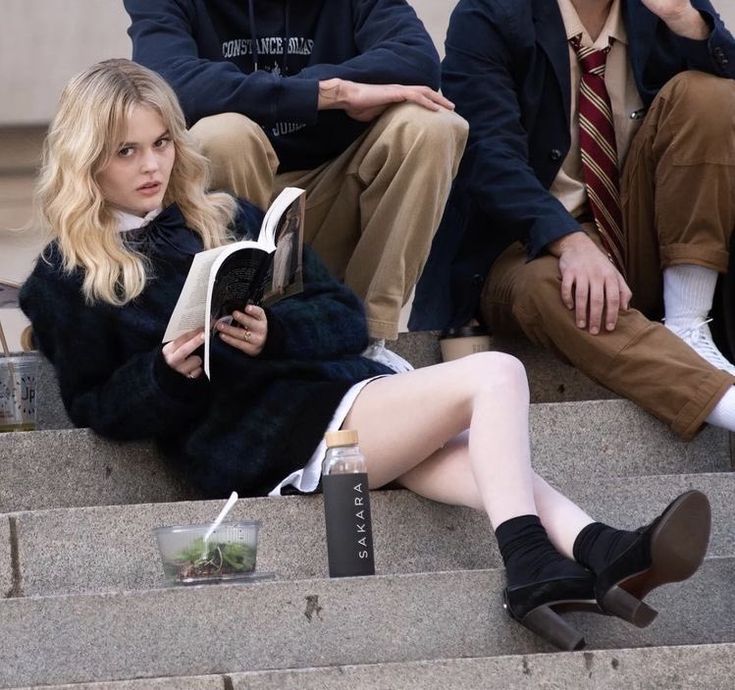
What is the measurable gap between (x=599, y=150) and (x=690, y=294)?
419 mm

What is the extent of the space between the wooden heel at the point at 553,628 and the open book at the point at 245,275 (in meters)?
0.67

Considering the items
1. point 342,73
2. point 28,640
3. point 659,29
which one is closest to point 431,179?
point 342,73

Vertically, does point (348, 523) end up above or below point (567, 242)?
above

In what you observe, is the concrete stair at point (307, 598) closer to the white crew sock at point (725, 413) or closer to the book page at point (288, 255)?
the white crew sock at point (725, 413)

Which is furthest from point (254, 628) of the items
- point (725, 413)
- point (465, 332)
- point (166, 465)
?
point (465, 332)

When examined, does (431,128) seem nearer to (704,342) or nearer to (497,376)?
(704,342)

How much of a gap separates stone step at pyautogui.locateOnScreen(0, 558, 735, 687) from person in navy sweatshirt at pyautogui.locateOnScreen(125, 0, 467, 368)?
98cm

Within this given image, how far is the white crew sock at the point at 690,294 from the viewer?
3.72 metres

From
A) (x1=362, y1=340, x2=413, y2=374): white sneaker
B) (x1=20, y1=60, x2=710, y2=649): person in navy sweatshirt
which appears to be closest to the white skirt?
(x1=20, y1=60, x2=710, y2=649): person in navy sweatshirt

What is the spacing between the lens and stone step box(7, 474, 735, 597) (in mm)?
2863

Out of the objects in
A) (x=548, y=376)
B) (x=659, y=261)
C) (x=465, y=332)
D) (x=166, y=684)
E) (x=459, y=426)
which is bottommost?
(x=548, y=376)

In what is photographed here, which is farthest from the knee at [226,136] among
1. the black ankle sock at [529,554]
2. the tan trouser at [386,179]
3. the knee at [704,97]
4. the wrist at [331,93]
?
the black ankle sock at [529,554]

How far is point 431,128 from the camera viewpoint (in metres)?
3.57

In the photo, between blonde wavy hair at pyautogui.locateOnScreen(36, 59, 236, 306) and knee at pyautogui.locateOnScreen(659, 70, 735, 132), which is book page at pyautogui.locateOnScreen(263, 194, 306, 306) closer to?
blonde wavy hair at pyautogui.locateOnScreen(36, 59, 236, 306)
